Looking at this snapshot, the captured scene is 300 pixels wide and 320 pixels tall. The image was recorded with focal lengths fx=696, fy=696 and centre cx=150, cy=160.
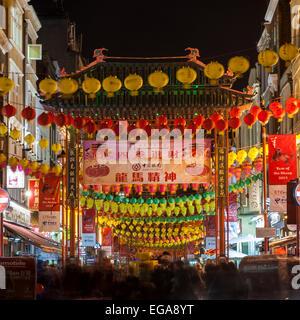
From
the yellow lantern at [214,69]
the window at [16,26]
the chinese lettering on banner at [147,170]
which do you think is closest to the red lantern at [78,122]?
the chinese lettering on banner at [147,170]

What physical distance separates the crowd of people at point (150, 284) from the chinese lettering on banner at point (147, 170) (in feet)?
35.7

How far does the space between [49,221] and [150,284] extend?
72.7ft

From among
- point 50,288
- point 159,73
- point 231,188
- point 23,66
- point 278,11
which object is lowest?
point 50,288

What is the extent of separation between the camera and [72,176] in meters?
24.8

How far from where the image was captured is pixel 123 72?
81.5ft

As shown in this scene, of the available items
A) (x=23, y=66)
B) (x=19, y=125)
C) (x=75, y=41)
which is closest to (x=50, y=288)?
(x=19, y=125)

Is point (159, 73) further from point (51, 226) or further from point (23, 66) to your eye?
point (23, 66)

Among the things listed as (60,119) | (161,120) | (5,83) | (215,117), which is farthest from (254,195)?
(5,83)

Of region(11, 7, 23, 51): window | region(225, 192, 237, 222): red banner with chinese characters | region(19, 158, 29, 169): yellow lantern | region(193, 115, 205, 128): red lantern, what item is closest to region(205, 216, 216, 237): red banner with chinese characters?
region(225, 192, 237, 222): red banner with chinese characters

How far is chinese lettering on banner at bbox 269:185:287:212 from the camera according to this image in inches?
1046

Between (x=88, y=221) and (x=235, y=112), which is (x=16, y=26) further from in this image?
(x=235, y=112)

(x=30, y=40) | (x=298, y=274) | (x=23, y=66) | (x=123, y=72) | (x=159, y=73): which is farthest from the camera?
(x=30, y=40)

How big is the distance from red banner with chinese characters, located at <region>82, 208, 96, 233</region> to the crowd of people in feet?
86.8
